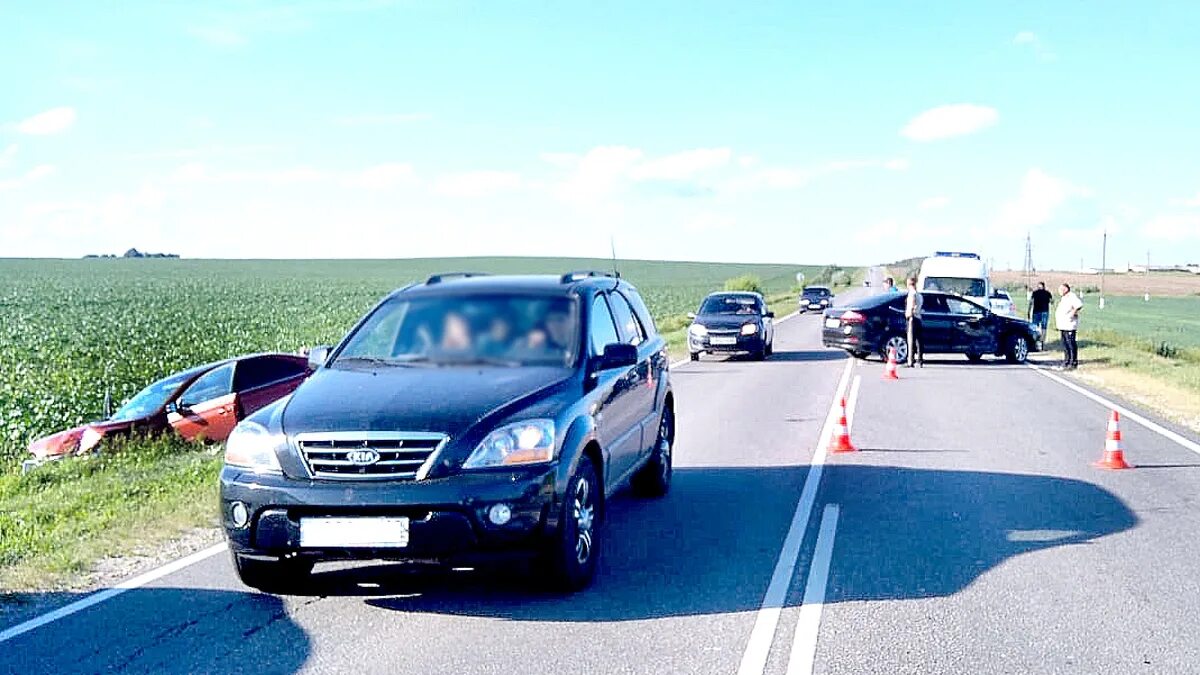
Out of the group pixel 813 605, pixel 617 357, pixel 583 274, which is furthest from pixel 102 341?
pixel 813 605

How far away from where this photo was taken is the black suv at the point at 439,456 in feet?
20.4

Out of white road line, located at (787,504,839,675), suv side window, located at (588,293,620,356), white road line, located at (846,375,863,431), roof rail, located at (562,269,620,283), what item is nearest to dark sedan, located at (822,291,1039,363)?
white road line, located at (846,375,863,431)

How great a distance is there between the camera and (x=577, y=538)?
22.1 ft

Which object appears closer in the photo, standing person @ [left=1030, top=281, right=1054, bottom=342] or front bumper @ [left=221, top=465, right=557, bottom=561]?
front bumper @ [left=221, top=465, right=557, bottom=561]

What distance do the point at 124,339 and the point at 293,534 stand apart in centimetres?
2958

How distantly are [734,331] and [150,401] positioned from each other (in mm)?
13932

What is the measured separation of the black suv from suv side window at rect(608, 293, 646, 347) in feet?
3.23

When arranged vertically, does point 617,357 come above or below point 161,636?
above

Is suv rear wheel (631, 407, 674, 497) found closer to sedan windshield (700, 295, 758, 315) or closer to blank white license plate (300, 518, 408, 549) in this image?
blank white license plate (300, 518, 408, 549)

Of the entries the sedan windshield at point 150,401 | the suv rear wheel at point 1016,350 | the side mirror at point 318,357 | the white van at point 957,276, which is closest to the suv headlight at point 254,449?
the side mirror at point 318,357

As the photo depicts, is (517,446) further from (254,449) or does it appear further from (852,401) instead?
(852,401)

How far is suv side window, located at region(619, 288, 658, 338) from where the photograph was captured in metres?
9.59

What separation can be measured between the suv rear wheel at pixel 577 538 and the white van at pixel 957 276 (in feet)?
89.6

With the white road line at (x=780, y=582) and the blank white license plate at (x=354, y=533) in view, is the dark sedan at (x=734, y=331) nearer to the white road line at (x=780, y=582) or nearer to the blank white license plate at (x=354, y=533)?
the white road line at (x=780, y=582)
